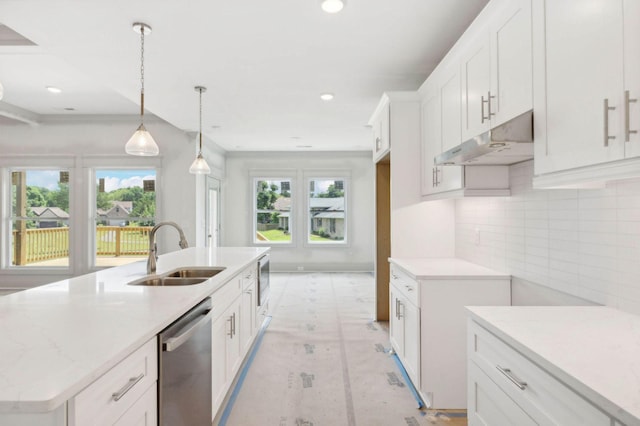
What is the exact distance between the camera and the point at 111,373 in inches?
42.9

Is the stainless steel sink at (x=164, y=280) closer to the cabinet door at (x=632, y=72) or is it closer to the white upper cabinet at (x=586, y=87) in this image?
the white upper cabinet at (x=586, y=87)

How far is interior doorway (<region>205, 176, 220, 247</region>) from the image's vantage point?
660 centimetres

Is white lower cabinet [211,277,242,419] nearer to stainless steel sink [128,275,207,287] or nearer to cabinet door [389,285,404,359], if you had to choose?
stainless steel sink [128,275,207,287]

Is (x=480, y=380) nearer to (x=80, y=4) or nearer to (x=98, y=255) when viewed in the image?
(x=80, y=4)

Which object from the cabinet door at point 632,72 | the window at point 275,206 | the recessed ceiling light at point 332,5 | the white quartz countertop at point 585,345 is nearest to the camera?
the white quartz countertop at point 585,345

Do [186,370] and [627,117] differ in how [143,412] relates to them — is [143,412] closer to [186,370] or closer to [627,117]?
[186,370]

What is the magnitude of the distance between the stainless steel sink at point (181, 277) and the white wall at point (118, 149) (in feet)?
10.6

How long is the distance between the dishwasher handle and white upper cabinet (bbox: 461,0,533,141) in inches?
71.8

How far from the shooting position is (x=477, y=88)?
213cm

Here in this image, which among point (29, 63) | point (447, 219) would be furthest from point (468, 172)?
point (29, 63)

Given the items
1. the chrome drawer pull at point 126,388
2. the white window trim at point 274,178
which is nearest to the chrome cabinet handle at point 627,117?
the chrome drawer pull at point 126,388

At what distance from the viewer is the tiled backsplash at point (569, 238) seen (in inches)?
59.0

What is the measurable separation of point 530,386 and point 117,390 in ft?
4.34

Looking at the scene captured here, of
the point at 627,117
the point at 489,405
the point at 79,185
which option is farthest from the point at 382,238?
the point at 79,185
